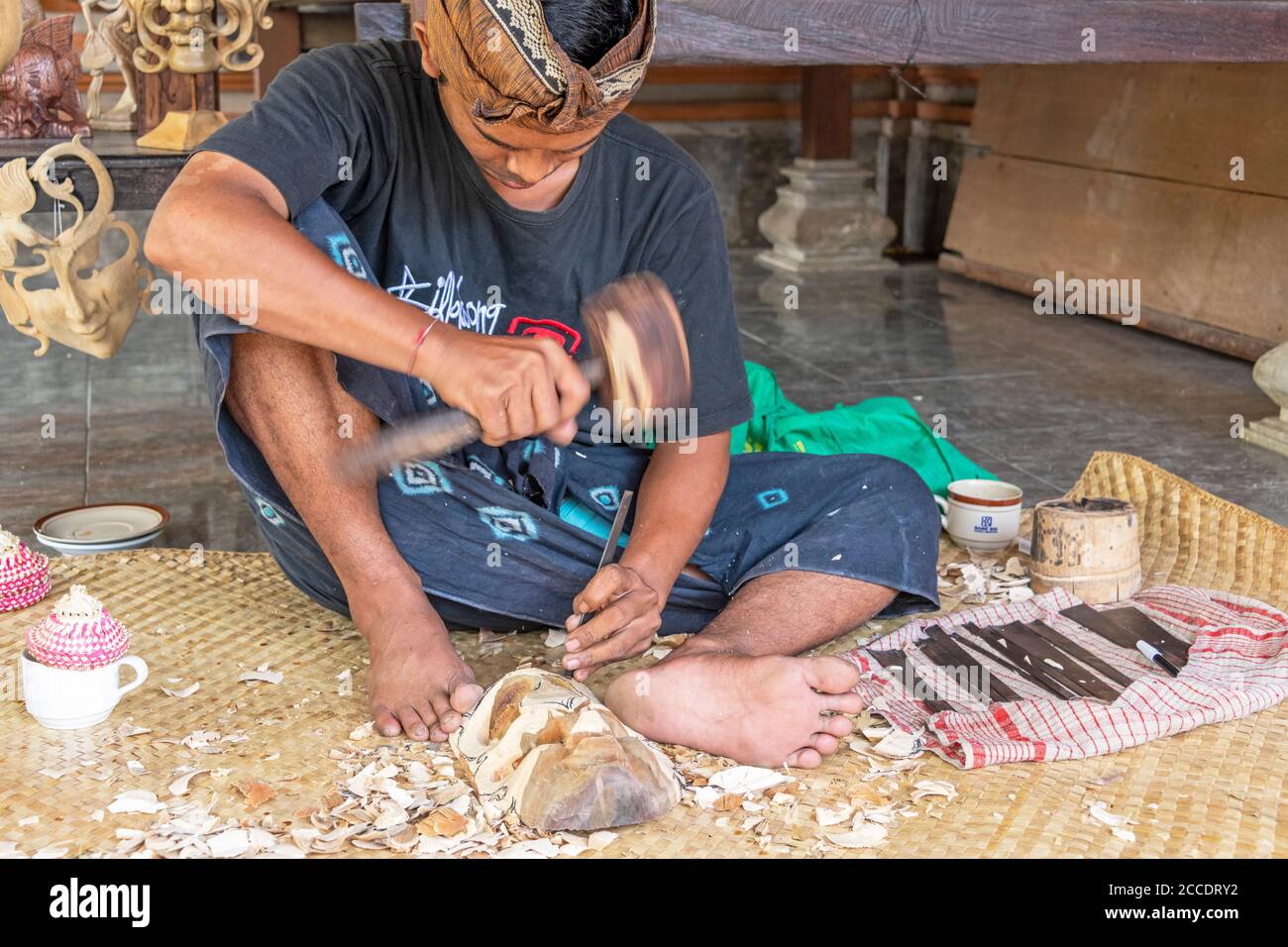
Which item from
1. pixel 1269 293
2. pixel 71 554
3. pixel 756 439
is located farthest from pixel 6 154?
pixel 1269 293

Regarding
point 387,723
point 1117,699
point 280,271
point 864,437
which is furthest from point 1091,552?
point 280,271

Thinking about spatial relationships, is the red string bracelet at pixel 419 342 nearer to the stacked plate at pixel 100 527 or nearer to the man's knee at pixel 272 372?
the man's knee at pixel 272 372

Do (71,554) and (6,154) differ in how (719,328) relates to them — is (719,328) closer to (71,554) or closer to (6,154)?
(71,554)

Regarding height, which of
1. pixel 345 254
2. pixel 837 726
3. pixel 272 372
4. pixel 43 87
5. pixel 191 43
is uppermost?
pixel 191 43

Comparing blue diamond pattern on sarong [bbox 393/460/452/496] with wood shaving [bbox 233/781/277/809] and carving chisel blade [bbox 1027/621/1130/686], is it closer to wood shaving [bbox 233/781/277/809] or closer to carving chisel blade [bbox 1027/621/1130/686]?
wood shaving [bbox 233/781/277/809]

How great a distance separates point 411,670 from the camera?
6.21ft

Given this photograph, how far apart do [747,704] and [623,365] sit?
0.49m

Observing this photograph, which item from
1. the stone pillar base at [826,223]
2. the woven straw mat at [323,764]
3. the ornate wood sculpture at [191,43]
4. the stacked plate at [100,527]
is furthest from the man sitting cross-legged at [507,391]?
the stone pillar base at [826,223]

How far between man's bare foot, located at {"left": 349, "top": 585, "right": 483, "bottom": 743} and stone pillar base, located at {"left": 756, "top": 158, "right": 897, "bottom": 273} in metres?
4.86

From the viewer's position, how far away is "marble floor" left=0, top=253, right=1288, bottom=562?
337cm

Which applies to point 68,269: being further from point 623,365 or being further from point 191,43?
point 623,365

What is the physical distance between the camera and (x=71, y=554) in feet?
8.62

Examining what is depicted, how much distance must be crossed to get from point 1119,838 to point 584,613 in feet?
2.54

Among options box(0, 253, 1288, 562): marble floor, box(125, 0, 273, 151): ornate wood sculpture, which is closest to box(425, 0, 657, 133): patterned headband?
box(0, 253, 1288, 562): marble floor
